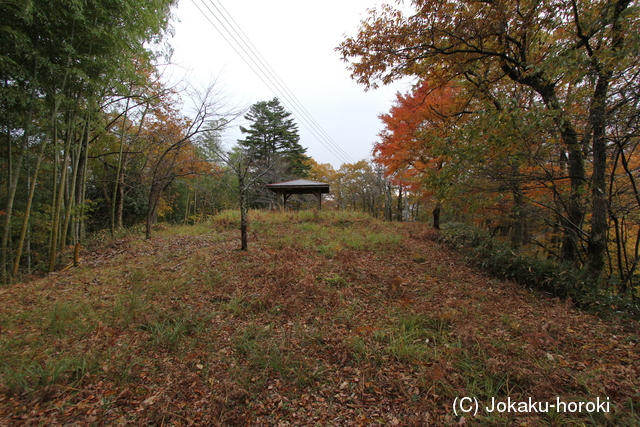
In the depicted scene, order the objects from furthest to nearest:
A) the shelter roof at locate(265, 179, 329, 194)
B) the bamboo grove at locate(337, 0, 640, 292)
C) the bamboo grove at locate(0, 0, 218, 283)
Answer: the shelter roof at locate(265, 179, 329, 194) → the bamboo grove at locate(0, 0, 218, 283) → the bamboo grove at locate(337, 0, 640, 292)

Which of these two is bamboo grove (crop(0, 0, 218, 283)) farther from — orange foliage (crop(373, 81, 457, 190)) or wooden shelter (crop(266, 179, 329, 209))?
orange foliage (crop(373, 81, 457, 190))

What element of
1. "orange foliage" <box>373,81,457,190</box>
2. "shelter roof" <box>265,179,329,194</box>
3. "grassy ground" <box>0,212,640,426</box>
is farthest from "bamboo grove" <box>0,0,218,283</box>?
"orange foliage" <box>373,81,457,190</box>

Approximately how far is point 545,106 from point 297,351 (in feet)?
16.3

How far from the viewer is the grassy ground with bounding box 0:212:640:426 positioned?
6.44 ft

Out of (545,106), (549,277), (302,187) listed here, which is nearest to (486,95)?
(545,106)

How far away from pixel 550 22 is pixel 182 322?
6.87m

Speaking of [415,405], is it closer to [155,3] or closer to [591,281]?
[591,281]

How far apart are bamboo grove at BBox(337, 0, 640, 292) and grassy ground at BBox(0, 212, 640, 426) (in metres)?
1.65

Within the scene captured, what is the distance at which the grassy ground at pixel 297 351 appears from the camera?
196 cm

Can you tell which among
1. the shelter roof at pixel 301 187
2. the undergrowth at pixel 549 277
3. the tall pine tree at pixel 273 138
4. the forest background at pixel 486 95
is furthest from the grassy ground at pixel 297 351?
the tall pine tree at pixel 273 138

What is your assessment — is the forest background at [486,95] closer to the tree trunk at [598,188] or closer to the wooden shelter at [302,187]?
the tree trunk at [598,188]

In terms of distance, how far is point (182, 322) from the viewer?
124 inches

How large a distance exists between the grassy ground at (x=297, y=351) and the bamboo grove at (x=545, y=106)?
1.65 meters

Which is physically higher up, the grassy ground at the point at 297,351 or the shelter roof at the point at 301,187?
the shelter roof at the point at 301,187
